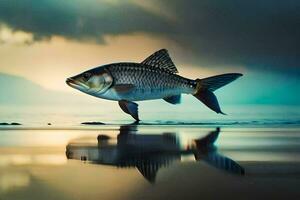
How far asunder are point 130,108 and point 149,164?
141cm

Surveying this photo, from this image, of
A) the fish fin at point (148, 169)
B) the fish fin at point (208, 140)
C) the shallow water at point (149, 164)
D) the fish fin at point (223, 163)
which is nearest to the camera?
the shallow water at point (149, 164)

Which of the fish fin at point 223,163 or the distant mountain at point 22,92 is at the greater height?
the distant mountain at point 22,92

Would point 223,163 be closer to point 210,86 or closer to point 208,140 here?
point 208,140

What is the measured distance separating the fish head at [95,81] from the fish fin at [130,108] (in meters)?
0.19

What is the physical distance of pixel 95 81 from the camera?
307 centimetres

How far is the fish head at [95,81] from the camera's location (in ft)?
10.0

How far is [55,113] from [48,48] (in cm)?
48

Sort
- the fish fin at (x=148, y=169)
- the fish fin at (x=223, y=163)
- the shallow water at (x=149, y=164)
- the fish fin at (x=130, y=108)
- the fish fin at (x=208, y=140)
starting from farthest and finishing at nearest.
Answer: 1. the fish fin at (x=130, y=108)
2. the fish fin at (x=208, y=140)
3. the fish fin at (x=223, y=163)
4. the fish fin at (x=148, y=169)
5. the shallow water at (x=149, y=164)

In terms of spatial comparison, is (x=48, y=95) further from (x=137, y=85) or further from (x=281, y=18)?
(x=281, y=18)

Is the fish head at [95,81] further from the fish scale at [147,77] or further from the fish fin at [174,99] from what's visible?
the fish fin at [174,99]

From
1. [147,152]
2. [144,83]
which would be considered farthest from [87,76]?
[147,152]

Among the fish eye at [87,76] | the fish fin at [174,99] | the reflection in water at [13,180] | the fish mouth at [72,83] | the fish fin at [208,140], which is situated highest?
the fish eye at [87,76]

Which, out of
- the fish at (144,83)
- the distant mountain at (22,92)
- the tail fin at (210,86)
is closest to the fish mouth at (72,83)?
the fish at (144,83)

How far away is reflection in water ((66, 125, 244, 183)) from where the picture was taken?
1.83 metres
